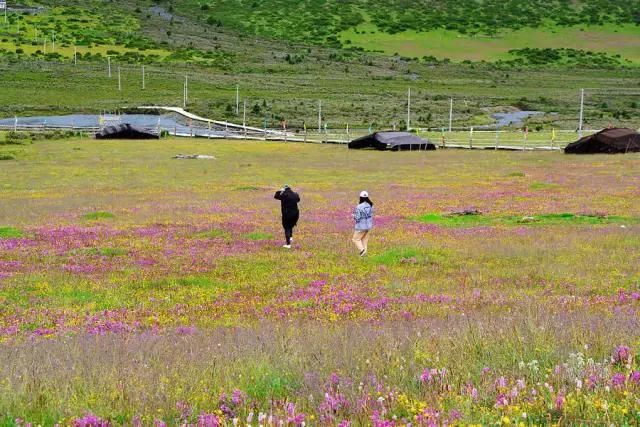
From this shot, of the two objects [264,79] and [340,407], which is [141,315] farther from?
[264,79]

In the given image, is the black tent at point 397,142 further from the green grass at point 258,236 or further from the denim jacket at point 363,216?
the denim jacket at point 363,216

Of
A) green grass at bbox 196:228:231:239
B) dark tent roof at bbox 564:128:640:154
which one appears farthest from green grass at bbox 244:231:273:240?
dark tent roof at bbox 564:128:640:154

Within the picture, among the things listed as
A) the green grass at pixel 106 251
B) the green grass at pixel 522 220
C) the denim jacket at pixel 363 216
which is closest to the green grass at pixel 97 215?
the green grass at pixel 106 251

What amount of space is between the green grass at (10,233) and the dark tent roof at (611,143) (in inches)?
2015

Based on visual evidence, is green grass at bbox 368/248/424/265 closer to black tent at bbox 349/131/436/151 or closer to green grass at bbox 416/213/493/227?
green grass at bbox 416/213/493/227

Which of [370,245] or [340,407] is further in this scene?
[370,245]

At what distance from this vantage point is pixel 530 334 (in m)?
6.42

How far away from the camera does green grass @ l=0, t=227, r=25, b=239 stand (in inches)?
842

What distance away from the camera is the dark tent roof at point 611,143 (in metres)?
59.2

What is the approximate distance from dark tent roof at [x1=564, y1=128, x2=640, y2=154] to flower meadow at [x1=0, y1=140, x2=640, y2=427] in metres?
22.7

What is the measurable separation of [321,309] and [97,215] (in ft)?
61.5

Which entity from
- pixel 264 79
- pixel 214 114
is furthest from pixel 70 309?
pixel 264 79

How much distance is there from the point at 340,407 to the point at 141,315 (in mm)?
7510

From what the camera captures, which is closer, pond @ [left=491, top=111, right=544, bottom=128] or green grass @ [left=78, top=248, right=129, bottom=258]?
green grass @ [left=78, top=248, right=129, bottom=258]
